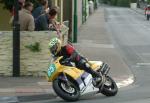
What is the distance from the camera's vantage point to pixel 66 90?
11.1 metres

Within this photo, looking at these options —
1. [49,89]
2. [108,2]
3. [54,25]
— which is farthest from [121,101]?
[108,2]

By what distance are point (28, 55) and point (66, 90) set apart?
3138mm

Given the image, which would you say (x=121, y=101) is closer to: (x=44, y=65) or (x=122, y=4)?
(x=44, y=65)

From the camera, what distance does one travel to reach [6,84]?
1301 centimetres

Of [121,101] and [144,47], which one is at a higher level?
[121,101]

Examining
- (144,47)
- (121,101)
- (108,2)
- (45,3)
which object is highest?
(45,3)

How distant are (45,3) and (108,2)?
146529mm

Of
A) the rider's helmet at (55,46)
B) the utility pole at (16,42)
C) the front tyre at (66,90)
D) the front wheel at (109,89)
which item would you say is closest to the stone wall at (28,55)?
the utility pole at (16,42)

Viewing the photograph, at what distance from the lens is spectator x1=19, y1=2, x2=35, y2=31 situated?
14.0 meters

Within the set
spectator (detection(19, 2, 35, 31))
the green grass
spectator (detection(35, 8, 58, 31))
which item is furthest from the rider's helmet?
the green grass

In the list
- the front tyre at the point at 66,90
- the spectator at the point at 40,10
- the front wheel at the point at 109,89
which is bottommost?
the front wheel at the point at 109,89

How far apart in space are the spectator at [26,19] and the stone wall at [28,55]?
0.23 m

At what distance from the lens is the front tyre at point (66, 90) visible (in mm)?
11062

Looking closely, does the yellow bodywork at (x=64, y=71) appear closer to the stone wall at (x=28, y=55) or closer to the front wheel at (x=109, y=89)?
the front wheel at (x=109, y=89)
